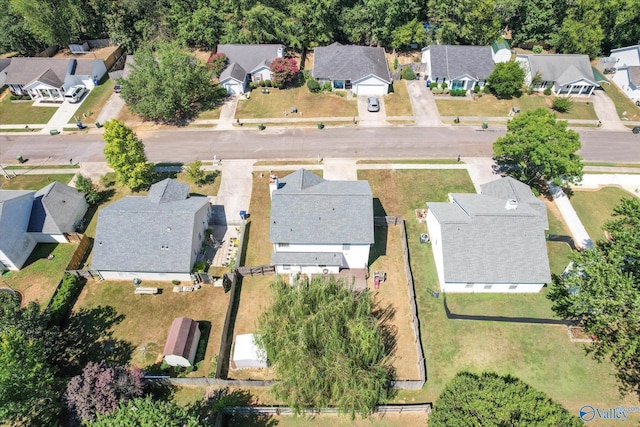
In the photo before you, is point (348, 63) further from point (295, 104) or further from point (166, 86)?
point (166, 86)

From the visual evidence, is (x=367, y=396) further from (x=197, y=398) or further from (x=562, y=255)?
(x=562, y=255)

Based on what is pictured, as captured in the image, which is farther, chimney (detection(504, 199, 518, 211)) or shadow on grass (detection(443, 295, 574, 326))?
chimney (detection(504, 199, 518, 211))

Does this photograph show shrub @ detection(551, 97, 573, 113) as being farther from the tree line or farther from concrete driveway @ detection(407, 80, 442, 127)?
concrete driveway @ detection(407, 80, 442, 127)

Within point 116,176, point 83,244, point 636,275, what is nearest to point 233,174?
point 116,176

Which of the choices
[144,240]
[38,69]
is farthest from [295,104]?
[38,69]

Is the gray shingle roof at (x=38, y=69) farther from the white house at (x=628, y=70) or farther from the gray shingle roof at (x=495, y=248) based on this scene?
the white house at (x=628, y=70)

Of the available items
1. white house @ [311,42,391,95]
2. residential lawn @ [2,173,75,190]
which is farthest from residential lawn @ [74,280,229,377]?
white house @ [311,42,391,95]
